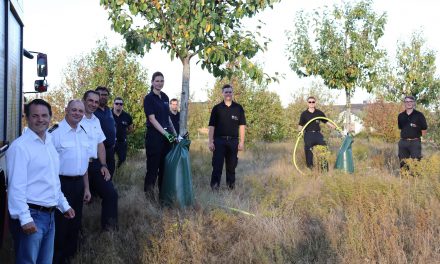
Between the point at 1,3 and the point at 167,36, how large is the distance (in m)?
3.38

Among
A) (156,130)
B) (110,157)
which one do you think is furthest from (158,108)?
(110,157)

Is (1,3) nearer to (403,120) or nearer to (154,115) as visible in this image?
(154,115)

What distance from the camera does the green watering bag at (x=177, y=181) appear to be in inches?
258

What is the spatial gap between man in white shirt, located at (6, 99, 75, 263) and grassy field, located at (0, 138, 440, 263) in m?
1.30

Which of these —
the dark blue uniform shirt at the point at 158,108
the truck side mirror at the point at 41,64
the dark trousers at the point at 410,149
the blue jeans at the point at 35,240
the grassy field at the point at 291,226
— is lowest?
the grassy field at the point at 291,226

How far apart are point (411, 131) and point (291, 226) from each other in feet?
18.7

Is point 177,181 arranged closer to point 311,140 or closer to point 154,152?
point 154,152

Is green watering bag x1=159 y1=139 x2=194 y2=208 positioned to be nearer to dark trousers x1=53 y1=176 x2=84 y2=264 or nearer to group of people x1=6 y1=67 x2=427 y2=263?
group of people x1=6 y1=67 x2=427 y2=263

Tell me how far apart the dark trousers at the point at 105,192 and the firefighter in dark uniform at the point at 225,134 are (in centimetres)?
277

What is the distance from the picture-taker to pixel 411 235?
5227 mm

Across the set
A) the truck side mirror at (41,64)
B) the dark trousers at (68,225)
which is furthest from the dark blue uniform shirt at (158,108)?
the dark trousers at (68,225)

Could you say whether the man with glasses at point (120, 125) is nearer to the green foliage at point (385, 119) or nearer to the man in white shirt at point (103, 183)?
the man in white shirt at point (103, 183)

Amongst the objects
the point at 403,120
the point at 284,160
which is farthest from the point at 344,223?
the point at 284,160

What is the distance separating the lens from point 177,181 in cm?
655
